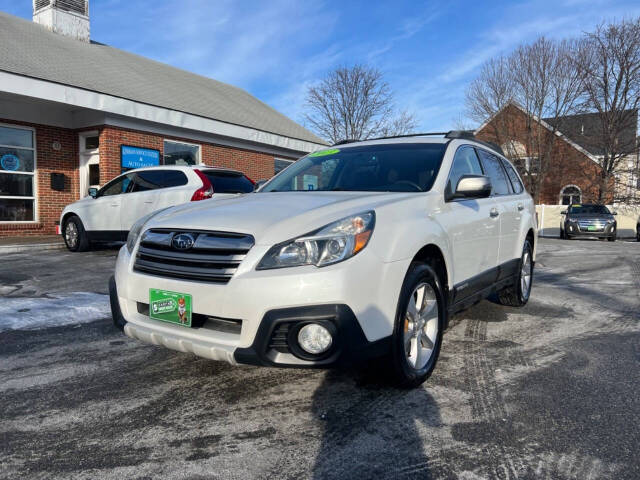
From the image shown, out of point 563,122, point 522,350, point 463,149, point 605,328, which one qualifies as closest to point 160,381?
point 522,350

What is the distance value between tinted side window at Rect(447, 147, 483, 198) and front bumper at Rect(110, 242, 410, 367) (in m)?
1.26

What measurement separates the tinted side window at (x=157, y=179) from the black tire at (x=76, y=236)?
1.49m

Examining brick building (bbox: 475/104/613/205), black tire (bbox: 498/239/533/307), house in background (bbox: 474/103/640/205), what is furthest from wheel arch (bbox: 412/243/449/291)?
brick building (bbox: 475/104/613/205)

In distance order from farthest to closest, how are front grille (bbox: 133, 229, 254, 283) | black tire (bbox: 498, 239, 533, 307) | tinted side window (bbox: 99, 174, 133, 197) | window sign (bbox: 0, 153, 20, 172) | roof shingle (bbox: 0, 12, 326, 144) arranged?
window sign (bbox: 0, 153, 20, 172) → roof shingle (bbox: 0, 12, 326, 144) → tinted side window (bbox: 99, 174, 133, 197) → black tire (bbox: 498, 239, 533, 307) → front grille (bbox: 133, 229, 254, 283)

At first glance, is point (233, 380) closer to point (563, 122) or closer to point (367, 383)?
point (367, 383)

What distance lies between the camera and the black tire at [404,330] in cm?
270

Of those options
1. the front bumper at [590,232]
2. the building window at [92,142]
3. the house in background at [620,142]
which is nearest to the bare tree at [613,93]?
the house in background at [620,142]

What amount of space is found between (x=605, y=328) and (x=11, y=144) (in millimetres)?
12854

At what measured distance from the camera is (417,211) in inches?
121

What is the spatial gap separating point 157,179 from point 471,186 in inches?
269

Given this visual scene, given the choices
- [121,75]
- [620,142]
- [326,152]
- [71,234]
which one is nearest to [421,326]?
[326,152]

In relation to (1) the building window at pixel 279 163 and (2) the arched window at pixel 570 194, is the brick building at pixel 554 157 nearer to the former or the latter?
(2) the arched window at pixel 570 194

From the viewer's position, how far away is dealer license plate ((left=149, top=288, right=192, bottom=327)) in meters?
2.65

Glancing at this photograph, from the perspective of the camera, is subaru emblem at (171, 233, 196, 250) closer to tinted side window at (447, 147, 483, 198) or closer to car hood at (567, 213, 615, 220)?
tinted side window at (447, 147, 483, 198)
